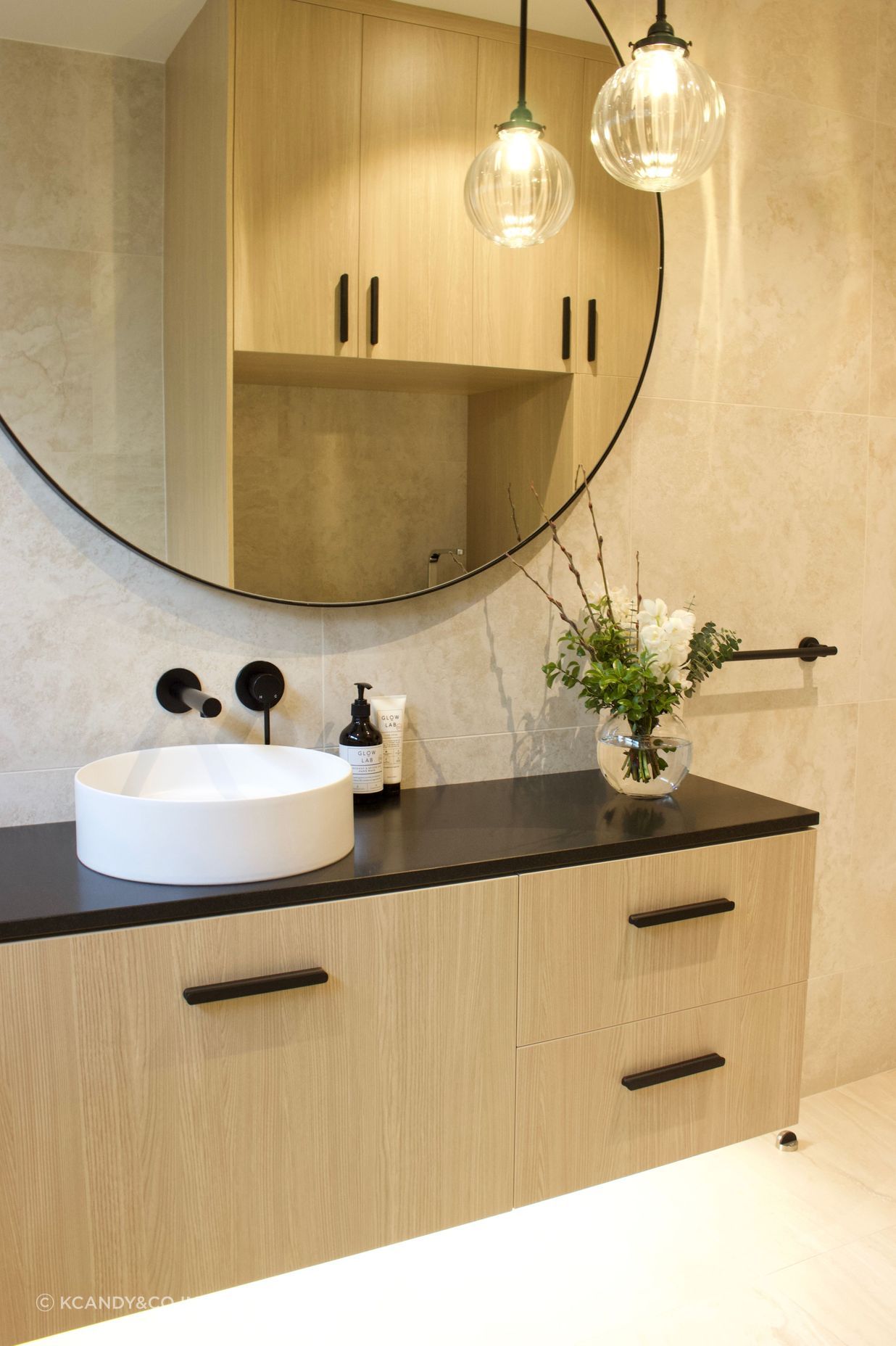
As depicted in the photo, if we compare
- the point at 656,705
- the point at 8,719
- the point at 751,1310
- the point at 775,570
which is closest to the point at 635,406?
the point at 775,570

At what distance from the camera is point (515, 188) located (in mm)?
1577

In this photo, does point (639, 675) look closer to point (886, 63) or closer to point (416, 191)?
point (416, 191)

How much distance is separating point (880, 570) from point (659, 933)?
3.69ft

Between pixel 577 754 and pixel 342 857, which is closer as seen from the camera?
pixel 342 857

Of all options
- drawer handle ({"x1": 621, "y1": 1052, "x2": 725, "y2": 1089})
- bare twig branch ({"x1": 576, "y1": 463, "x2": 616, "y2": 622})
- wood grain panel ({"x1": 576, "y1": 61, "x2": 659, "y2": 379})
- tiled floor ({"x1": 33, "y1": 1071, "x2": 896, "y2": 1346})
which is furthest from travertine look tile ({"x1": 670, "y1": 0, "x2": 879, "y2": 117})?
tiled floor ({"x1": 33, "y1": 1071, "x2": 896, "y2": 1346})

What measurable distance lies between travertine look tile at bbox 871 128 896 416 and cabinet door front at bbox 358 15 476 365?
97cm

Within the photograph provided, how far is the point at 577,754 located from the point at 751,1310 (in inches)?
37.0

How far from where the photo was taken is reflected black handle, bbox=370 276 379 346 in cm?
152

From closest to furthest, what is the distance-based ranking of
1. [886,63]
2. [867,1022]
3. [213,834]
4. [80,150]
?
[213,834]
[80,150]
[886,63]
[867,1022]

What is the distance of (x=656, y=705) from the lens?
1.55 meters

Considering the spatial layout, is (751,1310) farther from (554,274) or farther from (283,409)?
(554,274)

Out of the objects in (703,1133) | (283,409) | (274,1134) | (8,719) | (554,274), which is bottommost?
(703,1133)

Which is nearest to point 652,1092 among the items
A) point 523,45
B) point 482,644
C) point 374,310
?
point 482,644

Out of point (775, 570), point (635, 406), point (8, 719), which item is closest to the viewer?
point (8, 719)
